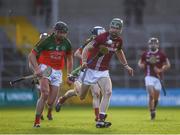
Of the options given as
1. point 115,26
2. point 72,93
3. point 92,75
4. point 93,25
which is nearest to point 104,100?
point 92,75

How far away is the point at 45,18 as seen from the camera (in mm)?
42062

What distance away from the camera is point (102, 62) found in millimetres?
18156

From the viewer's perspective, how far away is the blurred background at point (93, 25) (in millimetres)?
36000

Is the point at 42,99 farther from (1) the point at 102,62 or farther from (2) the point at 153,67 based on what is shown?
(2) the point at 153,67

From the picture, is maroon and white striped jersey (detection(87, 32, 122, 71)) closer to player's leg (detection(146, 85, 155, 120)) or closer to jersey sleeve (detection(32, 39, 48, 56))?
jersey sleeve (detection(32, 39, 48, 56))

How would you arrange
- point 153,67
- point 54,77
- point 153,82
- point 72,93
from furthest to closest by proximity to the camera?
point 153,67, point 153,82, point 72,93, point 54,77

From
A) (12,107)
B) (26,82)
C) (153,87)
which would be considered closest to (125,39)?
(26,82)

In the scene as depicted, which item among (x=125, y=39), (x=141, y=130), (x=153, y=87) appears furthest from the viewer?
(x=125, y=39)

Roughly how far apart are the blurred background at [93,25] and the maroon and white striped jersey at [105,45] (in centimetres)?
1672

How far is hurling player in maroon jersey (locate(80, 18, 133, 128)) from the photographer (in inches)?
703

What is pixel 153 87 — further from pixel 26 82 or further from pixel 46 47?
pixel 26 82

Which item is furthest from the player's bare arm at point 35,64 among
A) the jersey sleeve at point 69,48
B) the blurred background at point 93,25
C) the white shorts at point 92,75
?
the blurred background at point 93,25

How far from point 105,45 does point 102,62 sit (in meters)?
0.46

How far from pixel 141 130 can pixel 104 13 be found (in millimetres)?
25858
